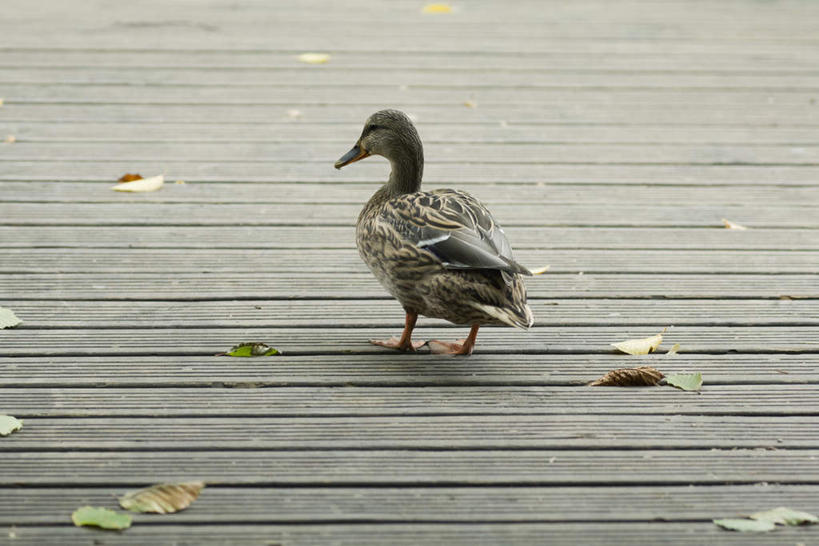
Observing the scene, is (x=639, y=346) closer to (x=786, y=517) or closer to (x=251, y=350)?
(x=786, y=517)

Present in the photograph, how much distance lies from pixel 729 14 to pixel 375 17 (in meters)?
2.63

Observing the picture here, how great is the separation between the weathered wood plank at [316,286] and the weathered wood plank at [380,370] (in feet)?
1.49

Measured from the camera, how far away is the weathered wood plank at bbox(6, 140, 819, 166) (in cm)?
475

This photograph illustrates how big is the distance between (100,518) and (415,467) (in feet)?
2.44

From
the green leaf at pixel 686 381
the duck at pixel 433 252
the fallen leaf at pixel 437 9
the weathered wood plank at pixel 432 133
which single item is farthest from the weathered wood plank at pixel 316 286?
the fallen leaf at pixel 437 9

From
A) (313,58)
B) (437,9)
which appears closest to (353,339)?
(313,58)

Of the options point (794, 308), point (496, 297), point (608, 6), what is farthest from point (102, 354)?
point (608, 6)

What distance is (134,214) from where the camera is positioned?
412 cm

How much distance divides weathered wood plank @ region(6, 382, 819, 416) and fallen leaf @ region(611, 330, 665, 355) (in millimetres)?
230

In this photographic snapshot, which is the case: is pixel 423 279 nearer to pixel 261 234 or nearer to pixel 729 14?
pixel 261 234

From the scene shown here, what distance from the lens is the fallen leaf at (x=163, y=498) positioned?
229 cm

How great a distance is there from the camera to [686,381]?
2920 mm

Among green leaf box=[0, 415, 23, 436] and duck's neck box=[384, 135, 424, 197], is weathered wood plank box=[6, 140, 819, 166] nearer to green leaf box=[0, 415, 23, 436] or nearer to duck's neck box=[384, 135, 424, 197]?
duck's neck box=[384, 135, 424, 197]

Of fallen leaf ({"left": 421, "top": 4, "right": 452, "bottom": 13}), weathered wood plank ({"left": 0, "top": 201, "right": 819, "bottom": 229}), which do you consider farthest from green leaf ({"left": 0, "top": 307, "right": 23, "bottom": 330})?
fallen leaf ({"left": 421, "top": 4, "right": 452, "bottom": 13})
